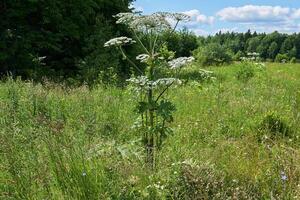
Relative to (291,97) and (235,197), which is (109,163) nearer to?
(235,197)

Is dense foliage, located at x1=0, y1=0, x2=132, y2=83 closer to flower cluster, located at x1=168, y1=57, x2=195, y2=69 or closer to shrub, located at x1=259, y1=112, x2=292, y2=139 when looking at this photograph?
shrub, located at x1=259, y1=112, x2=292, y2=139

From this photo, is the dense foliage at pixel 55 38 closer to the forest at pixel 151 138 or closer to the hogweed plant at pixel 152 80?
the forest at pixel 151 138

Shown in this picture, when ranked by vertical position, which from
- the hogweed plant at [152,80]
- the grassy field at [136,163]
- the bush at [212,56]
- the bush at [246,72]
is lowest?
the bush at [212,56]

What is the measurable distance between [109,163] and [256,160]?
172cm

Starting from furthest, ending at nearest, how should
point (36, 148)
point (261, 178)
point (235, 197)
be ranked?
point (36, 148) < point (261, 178) < point (235, 197)

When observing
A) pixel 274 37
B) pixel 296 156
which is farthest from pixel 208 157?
pixel 274 37

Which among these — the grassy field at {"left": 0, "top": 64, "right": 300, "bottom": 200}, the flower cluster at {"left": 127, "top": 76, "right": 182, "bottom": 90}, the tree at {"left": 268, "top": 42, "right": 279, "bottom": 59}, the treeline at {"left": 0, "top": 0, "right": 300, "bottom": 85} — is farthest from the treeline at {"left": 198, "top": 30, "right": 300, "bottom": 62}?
the flower cluster at {"left": 127, "top": 76, "right": 182, "bottom": 90}

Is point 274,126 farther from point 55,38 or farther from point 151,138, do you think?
point 55,38

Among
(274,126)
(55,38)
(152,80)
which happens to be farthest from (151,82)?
(55,38)

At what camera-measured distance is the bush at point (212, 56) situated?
112ft

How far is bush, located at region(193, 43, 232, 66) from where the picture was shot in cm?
3400

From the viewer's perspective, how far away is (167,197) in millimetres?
3877

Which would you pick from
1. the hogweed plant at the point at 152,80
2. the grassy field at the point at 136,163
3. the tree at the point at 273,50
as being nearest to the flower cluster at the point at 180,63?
the hogweed plant at the point at 152,80

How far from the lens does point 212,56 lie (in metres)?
34.6
